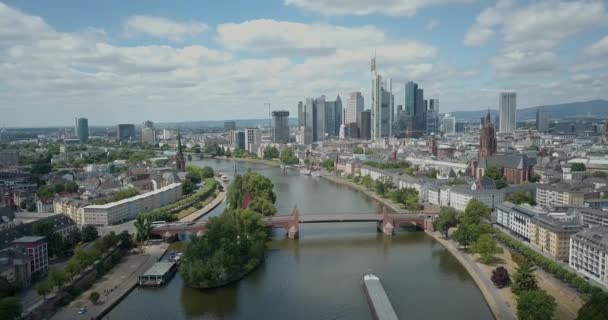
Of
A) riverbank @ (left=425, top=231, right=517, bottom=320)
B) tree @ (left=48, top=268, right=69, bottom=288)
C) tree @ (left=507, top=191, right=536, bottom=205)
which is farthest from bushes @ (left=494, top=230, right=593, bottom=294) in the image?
tree @ (left=48, top=268, right=69, bottom=288)

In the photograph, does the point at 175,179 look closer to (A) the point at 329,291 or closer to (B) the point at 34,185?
(B) the point at 34,185

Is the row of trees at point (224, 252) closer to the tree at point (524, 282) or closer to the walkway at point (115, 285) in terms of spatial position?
the walkway at point (115, 285)

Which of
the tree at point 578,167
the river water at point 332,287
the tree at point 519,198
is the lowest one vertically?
the river water at point 332,287

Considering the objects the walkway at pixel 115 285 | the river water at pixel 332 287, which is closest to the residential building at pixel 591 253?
the river water at pixel 332 287

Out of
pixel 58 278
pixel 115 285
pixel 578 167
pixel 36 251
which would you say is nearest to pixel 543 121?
pixel 578 167

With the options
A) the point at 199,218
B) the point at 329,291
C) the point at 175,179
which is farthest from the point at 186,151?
the point at 329,291

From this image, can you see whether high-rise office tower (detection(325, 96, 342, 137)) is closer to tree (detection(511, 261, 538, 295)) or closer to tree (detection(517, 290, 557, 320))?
tree (detection(511, 261, 538, 295))
